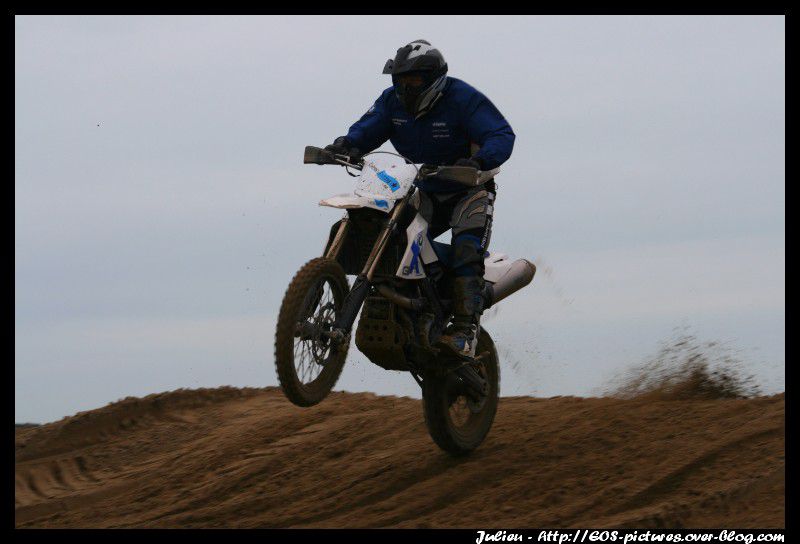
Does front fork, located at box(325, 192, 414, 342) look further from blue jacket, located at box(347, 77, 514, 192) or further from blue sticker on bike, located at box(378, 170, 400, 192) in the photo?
blue jacket, located at box(347, 77, 514, 192)

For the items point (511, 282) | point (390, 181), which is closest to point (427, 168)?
point (390, 181)

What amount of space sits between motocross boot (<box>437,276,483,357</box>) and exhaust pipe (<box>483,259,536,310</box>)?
0.27 m

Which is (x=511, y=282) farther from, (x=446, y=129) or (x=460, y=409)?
(x=446, y=129)

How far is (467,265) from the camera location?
7.88m

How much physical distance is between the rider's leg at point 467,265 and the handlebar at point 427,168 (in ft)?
0.71

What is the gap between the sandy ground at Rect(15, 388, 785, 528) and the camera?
745cm

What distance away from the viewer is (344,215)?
7.52 metres

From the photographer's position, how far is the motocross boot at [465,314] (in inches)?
309

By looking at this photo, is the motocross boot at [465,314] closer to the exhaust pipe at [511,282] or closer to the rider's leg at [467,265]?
the rider's leg at [467,265]

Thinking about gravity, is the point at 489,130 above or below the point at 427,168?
above

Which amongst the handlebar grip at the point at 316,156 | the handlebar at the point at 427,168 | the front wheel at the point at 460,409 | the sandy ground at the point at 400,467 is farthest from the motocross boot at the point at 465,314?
the handlebar grip at the point at 316,156

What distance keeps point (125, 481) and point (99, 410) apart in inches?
70.3

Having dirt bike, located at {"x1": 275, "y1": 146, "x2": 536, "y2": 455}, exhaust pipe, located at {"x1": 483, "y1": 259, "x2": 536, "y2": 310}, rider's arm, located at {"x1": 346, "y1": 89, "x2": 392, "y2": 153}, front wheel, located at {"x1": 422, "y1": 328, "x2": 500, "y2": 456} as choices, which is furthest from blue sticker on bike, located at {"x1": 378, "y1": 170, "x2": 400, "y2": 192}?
front wheel, located at {"x1": 422, "y1": 328, "x2": 500, "y2": 456}

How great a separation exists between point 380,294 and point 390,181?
29.9 inches
